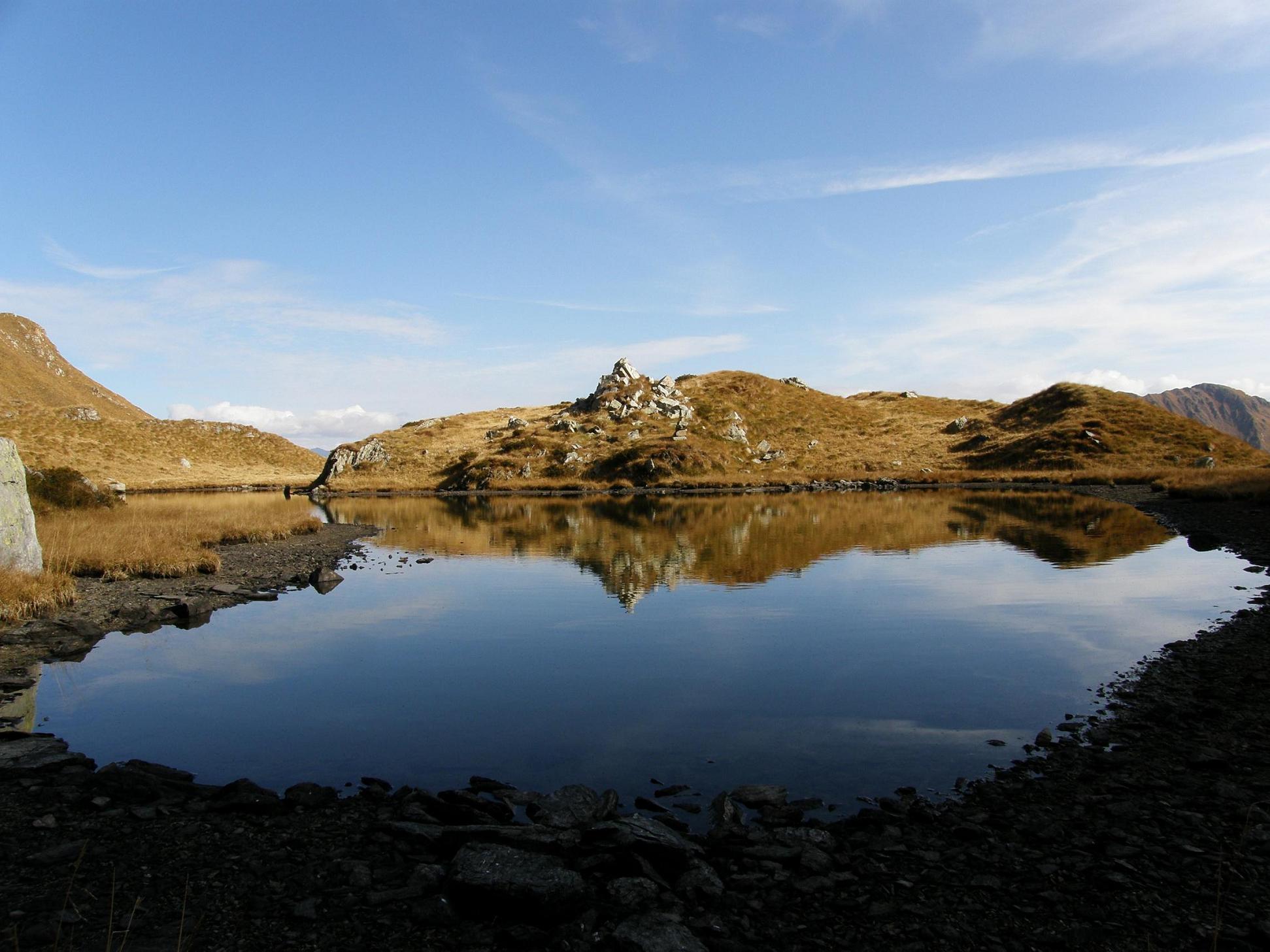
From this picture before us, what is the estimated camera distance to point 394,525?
6097 centimetres

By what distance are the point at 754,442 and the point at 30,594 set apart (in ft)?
363

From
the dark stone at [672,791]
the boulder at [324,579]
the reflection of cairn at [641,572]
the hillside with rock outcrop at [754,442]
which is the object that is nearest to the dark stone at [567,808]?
the dark stone at [672,791]

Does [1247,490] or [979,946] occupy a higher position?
[1247,490]

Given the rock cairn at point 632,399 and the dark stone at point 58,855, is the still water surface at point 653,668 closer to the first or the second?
the dark stone at point 58,855

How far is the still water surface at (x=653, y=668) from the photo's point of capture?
12.6 m

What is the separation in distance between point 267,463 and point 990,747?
187 meters

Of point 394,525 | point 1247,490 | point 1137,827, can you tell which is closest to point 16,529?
point 1137,827

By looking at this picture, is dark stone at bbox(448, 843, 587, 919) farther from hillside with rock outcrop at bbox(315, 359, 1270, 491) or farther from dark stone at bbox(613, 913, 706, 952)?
hillside with rock outcrop at bbox(315, 359, 1270, 491)

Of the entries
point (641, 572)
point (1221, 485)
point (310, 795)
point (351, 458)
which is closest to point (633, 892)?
point (310, 795)

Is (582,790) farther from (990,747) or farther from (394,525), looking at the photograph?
(394,525)

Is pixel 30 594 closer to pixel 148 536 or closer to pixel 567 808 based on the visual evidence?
pixel 148 536

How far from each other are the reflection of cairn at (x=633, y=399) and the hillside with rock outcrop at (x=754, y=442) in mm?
316

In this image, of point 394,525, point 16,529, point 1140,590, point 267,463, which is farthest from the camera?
point 267,463

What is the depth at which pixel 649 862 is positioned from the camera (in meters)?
8.54
